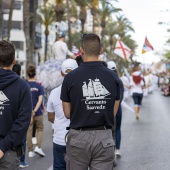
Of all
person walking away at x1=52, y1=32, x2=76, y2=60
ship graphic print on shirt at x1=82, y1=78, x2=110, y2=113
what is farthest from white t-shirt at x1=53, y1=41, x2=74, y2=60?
ship graphic print on shirt at x1=82, y1=78, x2=110, y2=113

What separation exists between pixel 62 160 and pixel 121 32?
6907 centimetres

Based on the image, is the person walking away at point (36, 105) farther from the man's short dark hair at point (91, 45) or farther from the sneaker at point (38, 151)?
the man's short dark hair at point (91, 45)

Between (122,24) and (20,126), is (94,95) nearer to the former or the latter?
(20,126)

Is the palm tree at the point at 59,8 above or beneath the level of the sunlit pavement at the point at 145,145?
above

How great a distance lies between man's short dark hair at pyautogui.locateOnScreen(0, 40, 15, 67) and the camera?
4.23 metres

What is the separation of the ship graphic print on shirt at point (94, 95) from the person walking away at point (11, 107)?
0.54 meters

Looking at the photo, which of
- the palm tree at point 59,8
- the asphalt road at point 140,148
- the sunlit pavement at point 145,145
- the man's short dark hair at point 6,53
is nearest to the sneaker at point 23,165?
the asphalt road at point 140,148

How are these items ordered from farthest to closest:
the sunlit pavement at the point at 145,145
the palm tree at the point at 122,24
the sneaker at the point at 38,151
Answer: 1. the palm tree at the point at 122,24
2. the sneaker at the point at 38,151
3. the sunlit pavement at the point at 145,145

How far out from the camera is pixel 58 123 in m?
5.83

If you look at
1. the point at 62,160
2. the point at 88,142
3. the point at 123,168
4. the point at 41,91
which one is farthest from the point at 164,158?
the point at 88,142

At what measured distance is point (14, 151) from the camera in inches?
167

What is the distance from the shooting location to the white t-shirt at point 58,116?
5738 mm

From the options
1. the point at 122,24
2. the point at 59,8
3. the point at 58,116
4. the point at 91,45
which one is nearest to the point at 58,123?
the point at 58,116

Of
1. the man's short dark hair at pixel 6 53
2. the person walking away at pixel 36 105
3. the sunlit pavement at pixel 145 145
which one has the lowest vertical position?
the sunlit pavement at pixel 145 145
